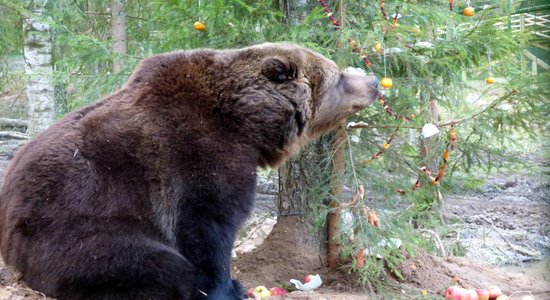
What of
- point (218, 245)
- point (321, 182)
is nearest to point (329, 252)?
point (321, 182)

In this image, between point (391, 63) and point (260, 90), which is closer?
point (260, 90)

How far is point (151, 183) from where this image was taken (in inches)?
150

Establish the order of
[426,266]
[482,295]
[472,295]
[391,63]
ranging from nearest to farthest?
1. [472,295]
2. [482,295]
3. [426,266]
4. [391,63]

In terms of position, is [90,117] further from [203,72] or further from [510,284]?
[510,284]

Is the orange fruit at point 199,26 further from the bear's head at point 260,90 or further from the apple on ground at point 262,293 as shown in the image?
the apple on ground at point 262,293

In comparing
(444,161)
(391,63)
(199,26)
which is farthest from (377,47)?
(199,26)

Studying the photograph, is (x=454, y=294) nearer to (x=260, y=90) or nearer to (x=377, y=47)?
(x=377, y=47)

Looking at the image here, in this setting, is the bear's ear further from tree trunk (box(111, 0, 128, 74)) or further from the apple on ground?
tree trunk (box(111, 0, 128, 74))

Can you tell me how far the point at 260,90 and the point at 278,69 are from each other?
0.68ft

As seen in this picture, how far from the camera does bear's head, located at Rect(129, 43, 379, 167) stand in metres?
4.09

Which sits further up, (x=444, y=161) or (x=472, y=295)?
(x=444, y=161)

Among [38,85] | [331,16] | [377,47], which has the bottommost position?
[38,85]

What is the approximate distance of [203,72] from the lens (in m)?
4.16

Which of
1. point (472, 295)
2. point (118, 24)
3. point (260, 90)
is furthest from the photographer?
point (118, 24)
